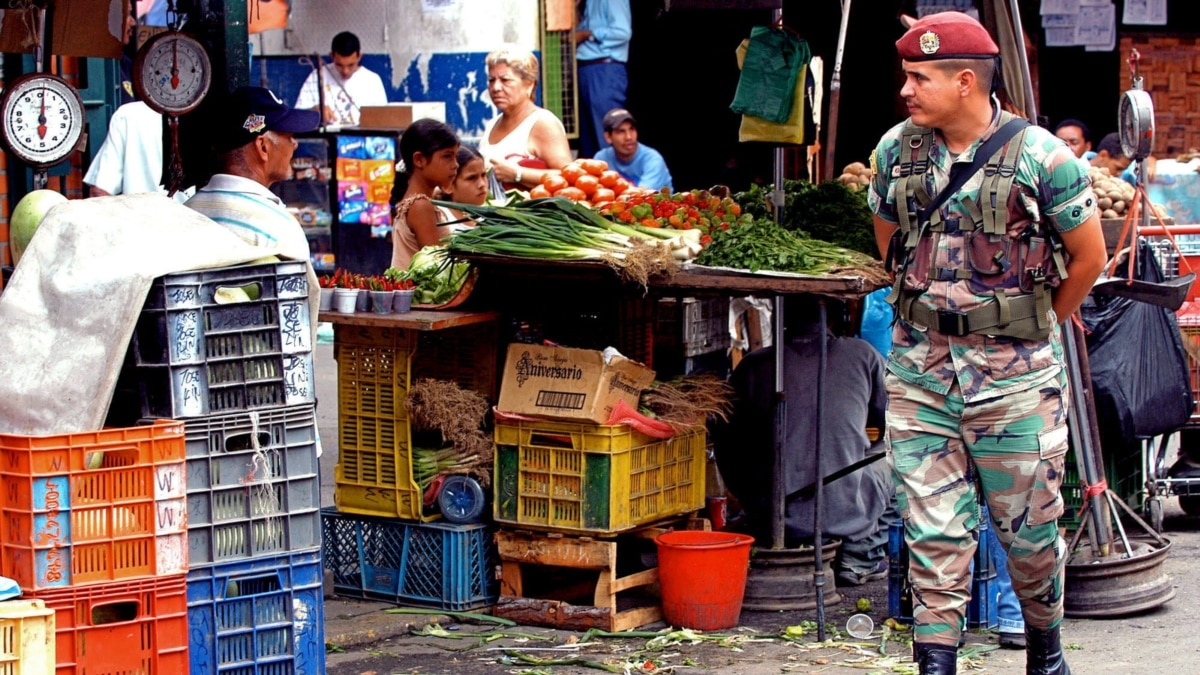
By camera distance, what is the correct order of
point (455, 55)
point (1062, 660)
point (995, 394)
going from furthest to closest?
1. point (455, 55)
2. point (1062, 660)
3. point (995, 394)

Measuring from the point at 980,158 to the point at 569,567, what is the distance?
2.72m

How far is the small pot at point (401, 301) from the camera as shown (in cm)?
679

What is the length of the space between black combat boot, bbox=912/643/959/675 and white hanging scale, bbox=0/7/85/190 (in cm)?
409

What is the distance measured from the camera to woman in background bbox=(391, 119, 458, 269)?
7848 millimetres

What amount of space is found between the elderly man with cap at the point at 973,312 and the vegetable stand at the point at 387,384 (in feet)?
7.42

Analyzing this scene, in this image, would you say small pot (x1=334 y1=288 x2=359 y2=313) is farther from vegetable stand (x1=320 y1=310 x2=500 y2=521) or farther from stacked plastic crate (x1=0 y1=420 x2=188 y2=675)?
stacked plastic crate (x1=0 y1=420 x2=188 y2=675)

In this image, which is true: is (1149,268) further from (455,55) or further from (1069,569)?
(455,55)

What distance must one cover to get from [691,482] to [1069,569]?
5.37ft

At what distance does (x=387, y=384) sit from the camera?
6.86 meters

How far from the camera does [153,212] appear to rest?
15.9 feet

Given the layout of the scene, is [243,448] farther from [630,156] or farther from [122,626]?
[630,156]

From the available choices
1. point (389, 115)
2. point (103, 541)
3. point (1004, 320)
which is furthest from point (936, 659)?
point (389, 115)

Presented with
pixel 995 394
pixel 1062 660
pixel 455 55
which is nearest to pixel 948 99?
pixel 995 394

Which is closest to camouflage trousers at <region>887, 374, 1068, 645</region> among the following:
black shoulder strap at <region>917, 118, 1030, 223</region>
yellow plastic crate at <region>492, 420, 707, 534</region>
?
black shoulder strap at <region>917, 118, 1030, 223</region>
